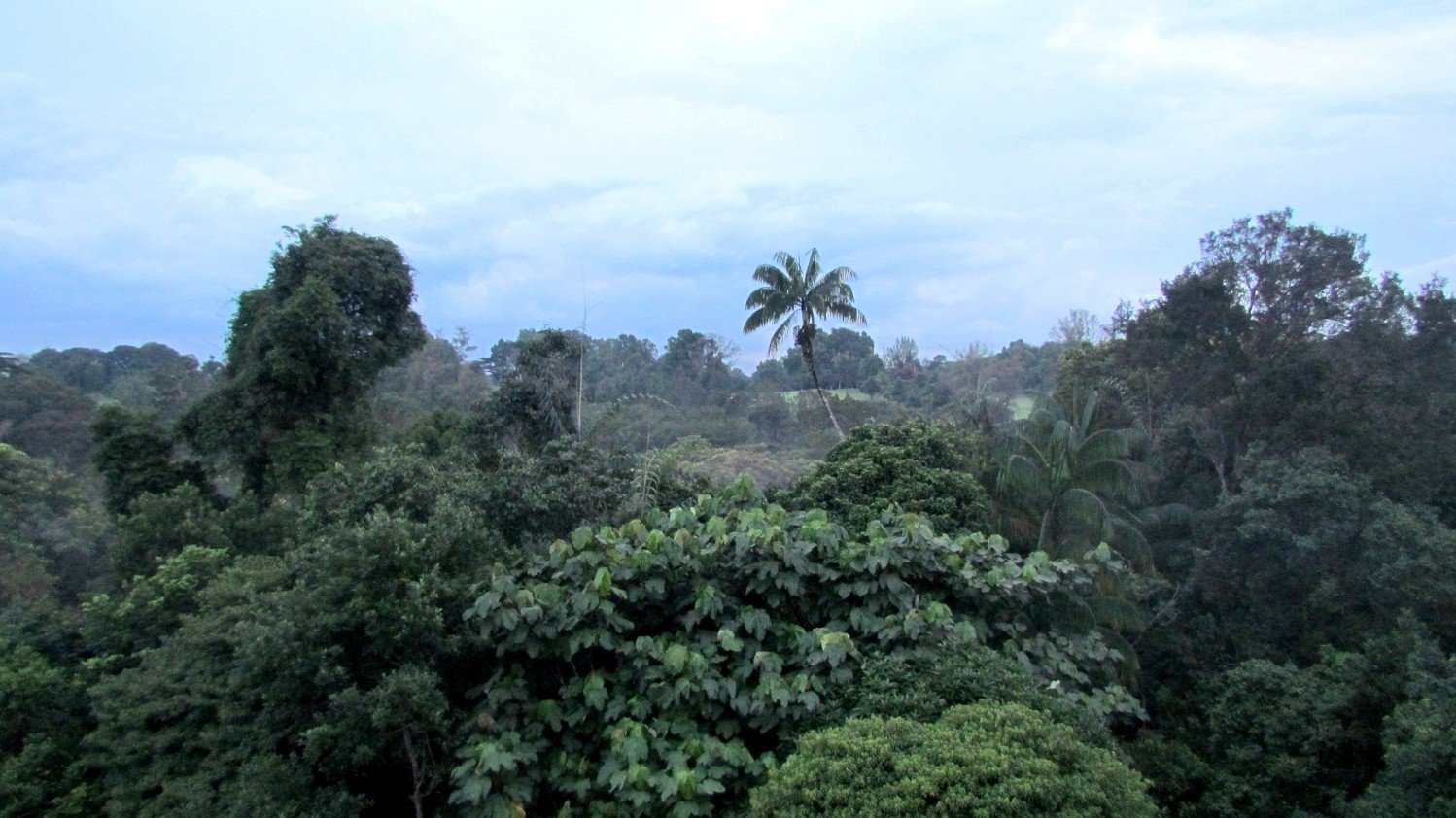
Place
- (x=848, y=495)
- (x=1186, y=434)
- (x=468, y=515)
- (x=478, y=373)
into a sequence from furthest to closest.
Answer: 1. (x=478, y=373)
2. (x=1186, y=434)
3. (x=848, y=495)
4. (x=468, y=515)

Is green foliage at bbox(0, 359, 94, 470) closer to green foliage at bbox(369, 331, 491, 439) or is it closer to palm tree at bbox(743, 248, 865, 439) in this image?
green foliage at bbox(369, 331, 491, 439)

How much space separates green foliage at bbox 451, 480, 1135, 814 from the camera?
18.3ft

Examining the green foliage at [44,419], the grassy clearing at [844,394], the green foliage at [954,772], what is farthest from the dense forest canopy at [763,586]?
the grassy clearing at [844,394]

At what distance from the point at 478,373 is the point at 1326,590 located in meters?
32.6

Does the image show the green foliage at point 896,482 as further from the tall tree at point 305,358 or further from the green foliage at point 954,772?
the tall tree at point 305,358

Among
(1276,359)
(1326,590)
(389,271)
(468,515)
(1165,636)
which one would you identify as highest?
(389,271)

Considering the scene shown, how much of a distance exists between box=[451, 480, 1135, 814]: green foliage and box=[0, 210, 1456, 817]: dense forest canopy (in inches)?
1.1

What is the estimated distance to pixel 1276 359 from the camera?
16984mm

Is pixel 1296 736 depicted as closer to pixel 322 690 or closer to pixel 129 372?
pixel 322 690

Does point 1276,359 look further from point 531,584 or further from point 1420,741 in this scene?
point 531,584

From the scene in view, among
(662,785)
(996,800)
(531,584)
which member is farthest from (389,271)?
(996,800)

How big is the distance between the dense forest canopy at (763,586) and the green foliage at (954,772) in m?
0.02

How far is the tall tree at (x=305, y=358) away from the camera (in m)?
15.7

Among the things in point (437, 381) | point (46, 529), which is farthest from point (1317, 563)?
point (437, 381)
